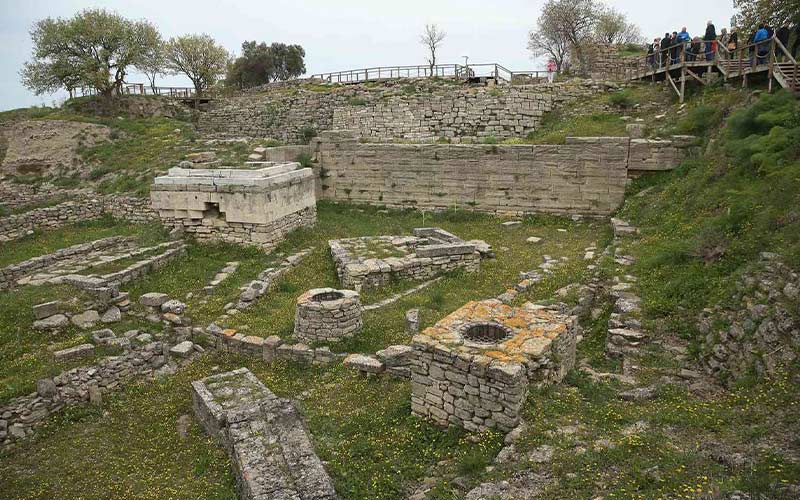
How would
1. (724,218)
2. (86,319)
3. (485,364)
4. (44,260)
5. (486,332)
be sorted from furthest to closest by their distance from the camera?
(44,260)
(86,319)
(724,218)
(486,332)
(485,364)

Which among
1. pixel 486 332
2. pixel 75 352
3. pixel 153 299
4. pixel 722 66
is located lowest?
pixel 75 352

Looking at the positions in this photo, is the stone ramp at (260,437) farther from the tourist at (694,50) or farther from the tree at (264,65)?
the tree at (264,65)

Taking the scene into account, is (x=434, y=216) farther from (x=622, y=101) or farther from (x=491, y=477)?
(x=491, y=477)

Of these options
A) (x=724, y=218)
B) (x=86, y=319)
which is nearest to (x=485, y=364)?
(x=724, y=218)

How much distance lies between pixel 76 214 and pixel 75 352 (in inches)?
440

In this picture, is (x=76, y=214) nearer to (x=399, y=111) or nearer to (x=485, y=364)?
Result: (x=399, y=111)

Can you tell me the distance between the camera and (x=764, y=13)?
16875mm

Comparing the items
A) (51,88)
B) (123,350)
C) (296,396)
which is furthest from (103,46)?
(296,396)

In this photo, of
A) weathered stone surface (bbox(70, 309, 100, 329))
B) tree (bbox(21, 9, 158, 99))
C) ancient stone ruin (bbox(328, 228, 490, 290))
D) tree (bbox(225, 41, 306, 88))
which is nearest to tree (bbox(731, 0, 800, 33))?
ancient stone ruin (bbox(328, 228, 490, 290))

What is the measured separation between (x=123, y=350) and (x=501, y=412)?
6648 millimetres

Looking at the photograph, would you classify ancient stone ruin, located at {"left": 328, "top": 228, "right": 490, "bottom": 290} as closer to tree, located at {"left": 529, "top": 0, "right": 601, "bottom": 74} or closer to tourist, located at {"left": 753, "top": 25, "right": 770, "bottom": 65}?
tourist, located at {"left": 753, "top": 25, "right": 770, "bottom": 65}

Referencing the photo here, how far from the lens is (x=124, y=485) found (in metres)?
6.65

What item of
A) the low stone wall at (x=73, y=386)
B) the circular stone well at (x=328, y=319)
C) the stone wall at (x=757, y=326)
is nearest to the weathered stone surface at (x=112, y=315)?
the low stone wall at (x=73, y=386)

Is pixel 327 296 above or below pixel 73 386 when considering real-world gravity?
above
